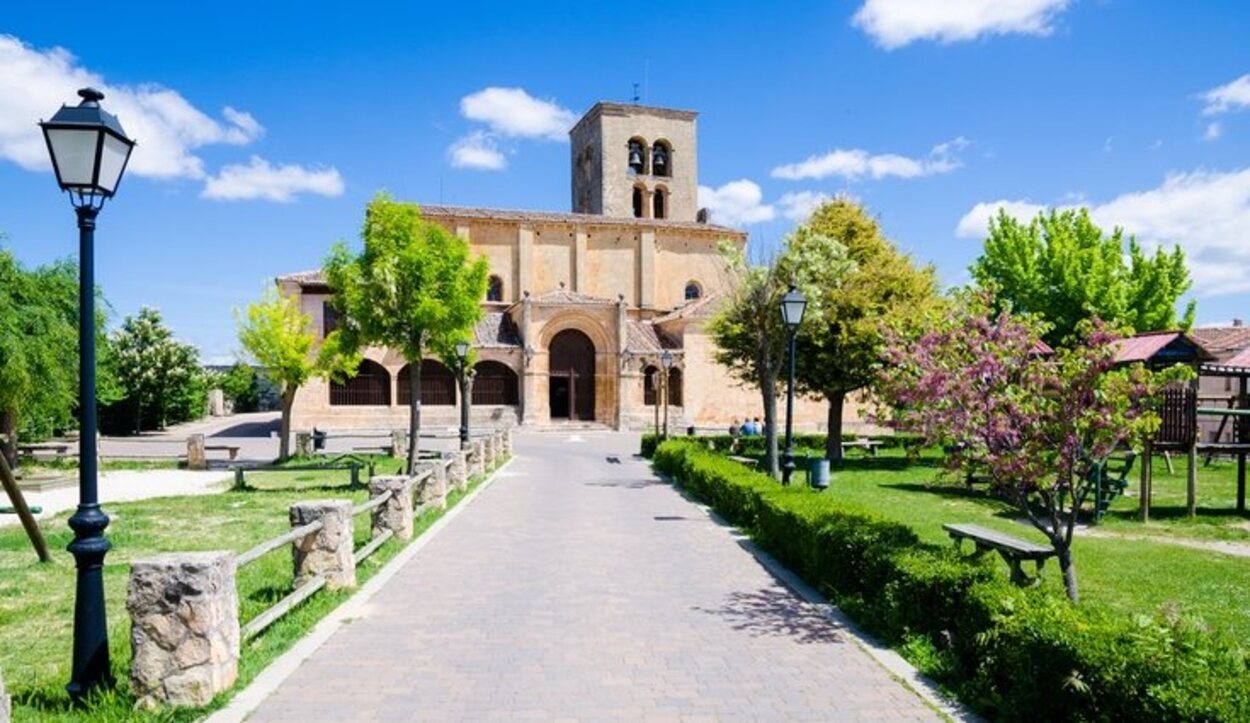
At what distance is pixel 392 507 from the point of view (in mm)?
11383

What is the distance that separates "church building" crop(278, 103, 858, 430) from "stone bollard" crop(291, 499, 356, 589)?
30002 mm

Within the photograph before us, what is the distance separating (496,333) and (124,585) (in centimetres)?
3665

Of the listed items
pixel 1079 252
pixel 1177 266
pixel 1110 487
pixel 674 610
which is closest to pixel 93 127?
pixel 674 610

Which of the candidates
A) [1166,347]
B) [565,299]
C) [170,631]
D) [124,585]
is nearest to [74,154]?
[170,631]

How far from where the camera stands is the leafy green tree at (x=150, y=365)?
42.8 m

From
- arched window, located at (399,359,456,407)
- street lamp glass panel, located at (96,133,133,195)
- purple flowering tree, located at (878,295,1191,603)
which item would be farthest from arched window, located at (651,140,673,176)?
street lamp glass panel, located at (96,133,133,195)

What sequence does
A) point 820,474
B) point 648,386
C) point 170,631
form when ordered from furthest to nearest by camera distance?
point 648,386
point 820,474
point 170,631

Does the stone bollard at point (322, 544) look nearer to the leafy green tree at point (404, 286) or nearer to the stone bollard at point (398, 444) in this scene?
the leafy green tree at point (404, 286)

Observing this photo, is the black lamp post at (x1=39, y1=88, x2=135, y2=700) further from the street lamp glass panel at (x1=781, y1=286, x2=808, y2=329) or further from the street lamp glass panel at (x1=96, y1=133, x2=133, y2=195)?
the street lamp glass panel at (x1=781, y1=286, x2=808, y2=329)

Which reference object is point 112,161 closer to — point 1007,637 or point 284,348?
point 1007,637

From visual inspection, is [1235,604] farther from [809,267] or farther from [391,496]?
[809,267]

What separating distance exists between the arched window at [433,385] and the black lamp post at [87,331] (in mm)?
39306

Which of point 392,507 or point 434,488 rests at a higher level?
point 392,507

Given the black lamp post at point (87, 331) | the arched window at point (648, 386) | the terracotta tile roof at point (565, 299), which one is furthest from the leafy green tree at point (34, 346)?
the arched window at point (648, 386)
